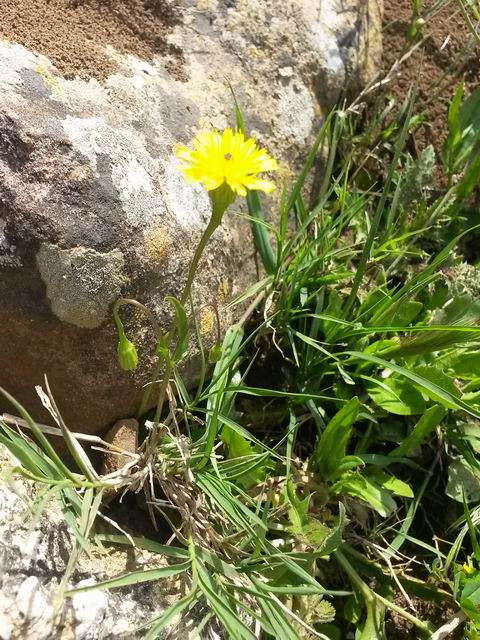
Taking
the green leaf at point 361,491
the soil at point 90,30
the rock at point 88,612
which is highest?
the soil at point 90,30

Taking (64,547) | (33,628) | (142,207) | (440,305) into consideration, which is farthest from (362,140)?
(33,628)

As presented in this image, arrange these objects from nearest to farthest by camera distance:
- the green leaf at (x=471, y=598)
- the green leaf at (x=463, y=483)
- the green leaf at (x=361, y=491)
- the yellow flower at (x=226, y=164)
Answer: the yellow flower at (x=226, y=164) < the green leaf at (x=471, y=598) < the green leaf at (x=361, y=491) < the green leaf at (x=463, y=483)

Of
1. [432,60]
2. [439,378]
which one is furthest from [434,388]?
[432,60]

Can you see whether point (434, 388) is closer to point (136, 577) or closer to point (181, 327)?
point (181, 327)

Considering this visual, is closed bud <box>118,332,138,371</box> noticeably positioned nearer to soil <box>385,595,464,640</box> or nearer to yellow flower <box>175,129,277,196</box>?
yellow flower <box>175,129,277,196</box>

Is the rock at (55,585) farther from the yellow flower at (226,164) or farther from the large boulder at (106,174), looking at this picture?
the yellow flower at (226,164)

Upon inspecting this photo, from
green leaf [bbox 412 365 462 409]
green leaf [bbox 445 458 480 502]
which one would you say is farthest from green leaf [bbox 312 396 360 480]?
green leaf [bbox 445 458 480 502]

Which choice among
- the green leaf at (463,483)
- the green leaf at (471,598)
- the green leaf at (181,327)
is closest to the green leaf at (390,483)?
the green leaf at (463,483)
